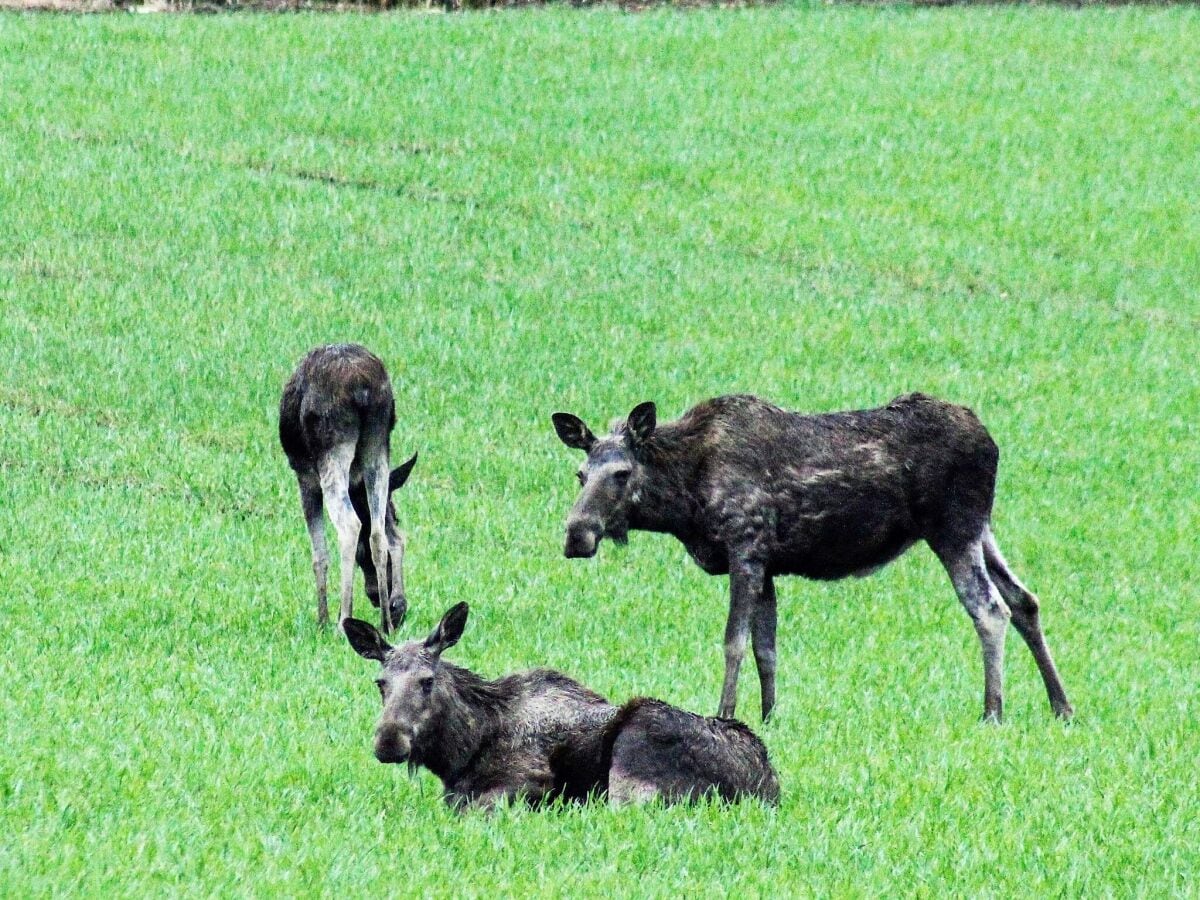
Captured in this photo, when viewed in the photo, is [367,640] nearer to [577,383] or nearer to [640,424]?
[640,424]

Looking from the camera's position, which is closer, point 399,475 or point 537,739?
point 537,739

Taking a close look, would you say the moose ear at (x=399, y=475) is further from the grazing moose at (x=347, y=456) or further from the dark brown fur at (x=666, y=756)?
the dark brown fur at (x=666, y=756)

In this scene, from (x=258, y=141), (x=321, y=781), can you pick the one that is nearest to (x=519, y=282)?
(x=258, y=141)

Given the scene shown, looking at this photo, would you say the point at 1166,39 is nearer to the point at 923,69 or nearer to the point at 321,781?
the point at 923,69

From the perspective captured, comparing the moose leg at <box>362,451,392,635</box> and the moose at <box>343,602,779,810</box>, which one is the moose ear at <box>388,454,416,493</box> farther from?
the moose at <box>343,602,779,810</box>

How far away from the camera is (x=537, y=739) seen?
1009cm

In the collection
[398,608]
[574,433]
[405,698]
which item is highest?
[574,433]

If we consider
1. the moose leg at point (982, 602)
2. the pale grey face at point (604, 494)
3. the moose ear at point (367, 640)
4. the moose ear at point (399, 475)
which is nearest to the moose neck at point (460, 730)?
the moose ear at point (367, 640)

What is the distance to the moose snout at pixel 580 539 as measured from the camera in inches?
456

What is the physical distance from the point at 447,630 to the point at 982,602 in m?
4.07

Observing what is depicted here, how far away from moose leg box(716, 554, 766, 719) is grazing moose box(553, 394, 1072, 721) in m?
0.01

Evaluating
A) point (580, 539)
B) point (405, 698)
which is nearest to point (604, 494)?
point (580, 539)

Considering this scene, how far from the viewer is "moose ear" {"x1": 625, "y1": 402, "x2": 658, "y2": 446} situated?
39.6 ft

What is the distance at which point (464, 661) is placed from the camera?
1306 cm
